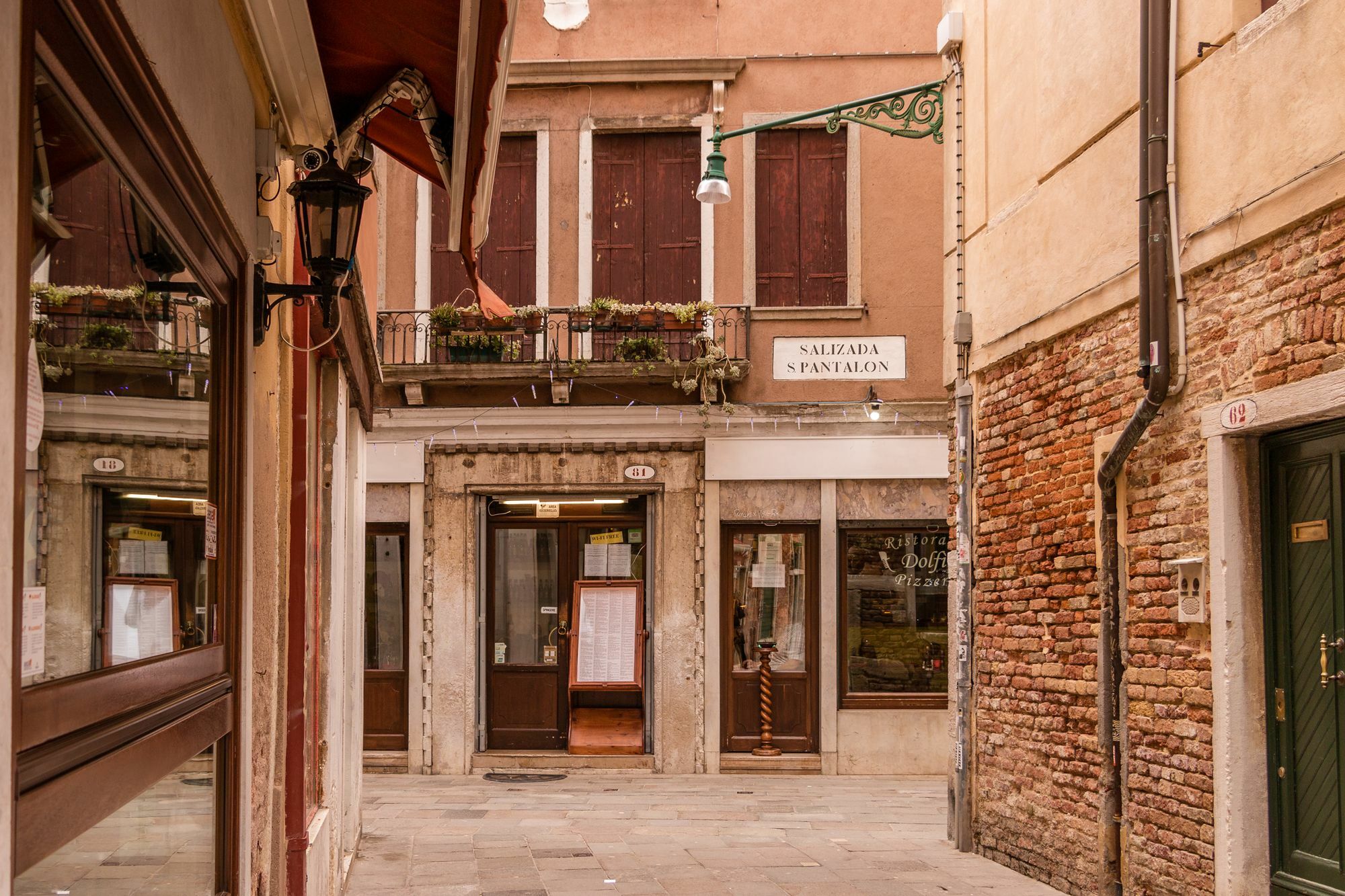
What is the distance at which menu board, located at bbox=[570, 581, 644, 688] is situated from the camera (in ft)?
48.4

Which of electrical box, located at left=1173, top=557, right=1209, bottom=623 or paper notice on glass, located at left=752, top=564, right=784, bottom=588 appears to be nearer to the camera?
electrical box, located at left=1173, top=557, right=1209, bottom=623

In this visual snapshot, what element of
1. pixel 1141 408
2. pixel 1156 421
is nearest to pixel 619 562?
pixel 1156 421

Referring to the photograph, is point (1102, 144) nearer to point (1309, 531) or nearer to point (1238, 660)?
point (1309, 531)

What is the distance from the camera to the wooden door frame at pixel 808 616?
Result: 1454cm

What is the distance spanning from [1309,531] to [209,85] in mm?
4886

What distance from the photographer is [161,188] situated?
3.45 meters

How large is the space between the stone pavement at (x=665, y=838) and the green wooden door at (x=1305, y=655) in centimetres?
231

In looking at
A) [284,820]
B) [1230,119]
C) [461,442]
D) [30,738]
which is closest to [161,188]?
[30,738]

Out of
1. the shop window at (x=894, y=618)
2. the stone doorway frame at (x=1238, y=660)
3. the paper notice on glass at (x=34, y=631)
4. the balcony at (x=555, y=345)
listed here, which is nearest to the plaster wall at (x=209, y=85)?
the paper notice on glass at (x=34, y=631)

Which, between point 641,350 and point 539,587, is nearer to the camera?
point 641,350

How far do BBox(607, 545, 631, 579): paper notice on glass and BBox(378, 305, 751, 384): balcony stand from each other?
1863mm

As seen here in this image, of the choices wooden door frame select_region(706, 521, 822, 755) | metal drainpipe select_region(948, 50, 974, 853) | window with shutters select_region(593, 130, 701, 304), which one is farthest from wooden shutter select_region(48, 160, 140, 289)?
window with shutters select_region(593, 130, 701, 304)

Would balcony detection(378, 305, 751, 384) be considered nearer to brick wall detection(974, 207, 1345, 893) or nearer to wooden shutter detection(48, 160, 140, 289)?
brick wall detection(974, 207, 1345, 893)

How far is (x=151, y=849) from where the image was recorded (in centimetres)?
344
